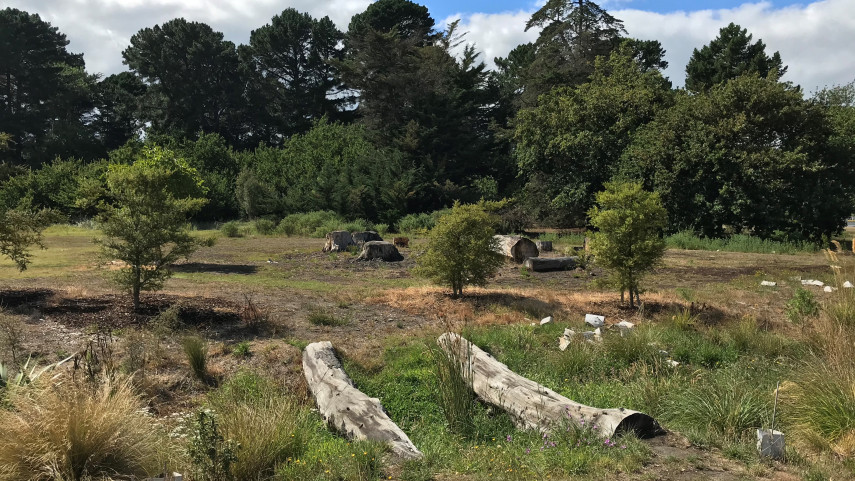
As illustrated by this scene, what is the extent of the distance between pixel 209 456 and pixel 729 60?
49075 millimetres

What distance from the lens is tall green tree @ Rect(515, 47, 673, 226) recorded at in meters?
30.8

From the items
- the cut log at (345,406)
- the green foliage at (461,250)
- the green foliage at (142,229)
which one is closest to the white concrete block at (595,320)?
the green foliage at (461,250)

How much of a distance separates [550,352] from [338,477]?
5.02 metres

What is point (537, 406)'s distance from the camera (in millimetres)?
5746

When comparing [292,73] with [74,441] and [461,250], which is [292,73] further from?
[74,441]

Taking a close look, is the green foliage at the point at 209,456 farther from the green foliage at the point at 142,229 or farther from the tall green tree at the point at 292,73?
the tall green tree at the point at 292,73

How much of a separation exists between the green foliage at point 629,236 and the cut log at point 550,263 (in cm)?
581

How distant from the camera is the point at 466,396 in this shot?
19.9ft

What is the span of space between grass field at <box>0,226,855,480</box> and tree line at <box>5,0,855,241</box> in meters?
4.27

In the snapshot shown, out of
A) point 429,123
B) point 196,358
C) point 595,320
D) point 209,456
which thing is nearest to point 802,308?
point 595,320

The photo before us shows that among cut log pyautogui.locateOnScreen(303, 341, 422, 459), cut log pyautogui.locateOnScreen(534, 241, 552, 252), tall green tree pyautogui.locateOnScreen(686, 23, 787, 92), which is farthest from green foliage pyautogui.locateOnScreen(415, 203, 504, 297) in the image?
tall green tree pyautogui.locateOnScreen(686, 23, 787, 92)

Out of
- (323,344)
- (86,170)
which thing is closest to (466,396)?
(323,344)

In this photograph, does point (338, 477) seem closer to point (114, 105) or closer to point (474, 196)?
point (474, 196)

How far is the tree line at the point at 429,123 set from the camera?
25.7 meters
